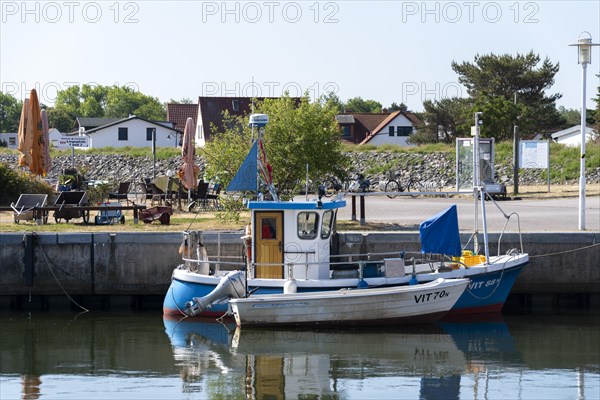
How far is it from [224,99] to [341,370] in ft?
199

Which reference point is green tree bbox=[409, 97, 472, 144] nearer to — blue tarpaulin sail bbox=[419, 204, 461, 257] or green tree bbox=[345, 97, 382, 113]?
blue tarpaulin sail bbox=[419, 204, 461, 257]

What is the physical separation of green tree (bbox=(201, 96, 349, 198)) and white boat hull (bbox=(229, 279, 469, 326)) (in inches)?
261

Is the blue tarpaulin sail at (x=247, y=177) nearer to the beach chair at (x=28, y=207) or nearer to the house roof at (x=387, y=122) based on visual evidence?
the beach chair at (x=28, y=207)

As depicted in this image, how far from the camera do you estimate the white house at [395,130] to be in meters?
77.9

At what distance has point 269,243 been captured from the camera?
758 inches

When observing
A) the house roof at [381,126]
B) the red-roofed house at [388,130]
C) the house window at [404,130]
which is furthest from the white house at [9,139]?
the house window at [404,130]

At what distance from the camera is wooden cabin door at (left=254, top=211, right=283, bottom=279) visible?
62.9ft

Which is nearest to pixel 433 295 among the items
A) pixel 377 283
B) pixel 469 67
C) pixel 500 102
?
pixel 377 283

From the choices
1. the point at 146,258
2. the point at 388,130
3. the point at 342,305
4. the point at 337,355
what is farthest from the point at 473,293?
the point at 388,130

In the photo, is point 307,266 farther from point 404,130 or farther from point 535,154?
point 404,130

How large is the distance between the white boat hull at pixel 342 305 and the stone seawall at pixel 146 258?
8.43ft

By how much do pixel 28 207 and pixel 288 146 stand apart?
6.26m

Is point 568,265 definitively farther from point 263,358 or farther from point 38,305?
point 38,305

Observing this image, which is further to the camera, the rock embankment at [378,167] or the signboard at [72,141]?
the rock embankment at [378,167]
